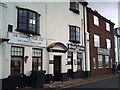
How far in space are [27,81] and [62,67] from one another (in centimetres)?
Result: 391

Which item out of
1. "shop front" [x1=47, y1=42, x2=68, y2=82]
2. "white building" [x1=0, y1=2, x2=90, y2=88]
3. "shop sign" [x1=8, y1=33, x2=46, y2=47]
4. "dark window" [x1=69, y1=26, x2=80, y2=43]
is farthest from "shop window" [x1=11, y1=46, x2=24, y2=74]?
"dark window" [x1=69, y1=26, x2=80, y2=43]

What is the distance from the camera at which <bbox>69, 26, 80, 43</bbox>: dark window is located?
1512 centimetres

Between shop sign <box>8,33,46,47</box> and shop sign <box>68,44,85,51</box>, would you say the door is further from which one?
shop sign <box>8,33,46,47</box>

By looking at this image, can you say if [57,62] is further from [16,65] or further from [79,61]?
[16,65]

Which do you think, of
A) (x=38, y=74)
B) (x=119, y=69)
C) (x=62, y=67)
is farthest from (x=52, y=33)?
(x=119, y=69)

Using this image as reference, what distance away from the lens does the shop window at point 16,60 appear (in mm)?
9992

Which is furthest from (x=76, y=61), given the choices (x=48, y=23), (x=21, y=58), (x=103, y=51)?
(x=103, y=51)

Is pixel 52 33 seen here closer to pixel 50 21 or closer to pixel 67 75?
pixel 50 21

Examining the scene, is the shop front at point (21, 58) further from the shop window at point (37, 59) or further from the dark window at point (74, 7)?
the dark window at point (74, 7)

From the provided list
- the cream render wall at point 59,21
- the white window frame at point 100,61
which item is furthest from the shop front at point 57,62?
the white window frame at point 100,61

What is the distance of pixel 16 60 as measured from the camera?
10219mm

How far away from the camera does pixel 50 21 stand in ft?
42.0

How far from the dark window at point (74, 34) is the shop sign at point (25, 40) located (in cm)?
402

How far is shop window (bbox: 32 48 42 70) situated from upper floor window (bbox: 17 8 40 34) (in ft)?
5.11
